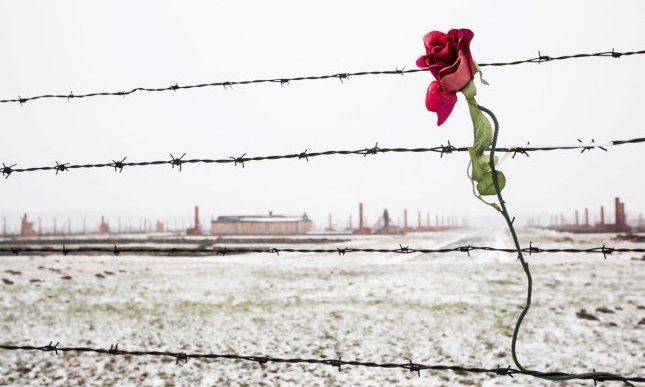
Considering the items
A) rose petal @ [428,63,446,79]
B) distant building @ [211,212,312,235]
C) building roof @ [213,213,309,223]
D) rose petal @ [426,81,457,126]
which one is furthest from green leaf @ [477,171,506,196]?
building roof @ [213,213,309,223]

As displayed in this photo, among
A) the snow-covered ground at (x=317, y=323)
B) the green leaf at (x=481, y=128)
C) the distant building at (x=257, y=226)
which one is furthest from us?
the distant building at (x=257, y=226)

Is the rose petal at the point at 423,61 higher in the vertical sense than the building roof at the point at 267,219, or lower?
higher

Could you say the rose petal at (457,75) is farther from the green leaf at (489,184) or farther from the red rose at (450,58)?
the green leaf at (489,184)

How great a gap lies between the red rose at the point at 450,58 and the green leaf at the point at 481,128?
10 cm

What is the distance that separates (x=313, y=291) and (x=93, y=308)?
487 centimetres

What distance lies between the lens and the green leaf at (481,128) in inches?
58.1

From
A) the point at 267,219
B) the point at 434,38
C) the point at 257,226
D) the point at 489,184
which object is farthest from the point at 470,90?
the point at 267,219

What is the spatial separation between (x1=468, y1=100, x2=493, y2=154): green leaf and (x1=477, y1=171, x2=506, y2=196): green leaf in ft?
0.31

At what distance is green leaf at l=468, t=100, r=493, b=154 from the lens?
1.48m

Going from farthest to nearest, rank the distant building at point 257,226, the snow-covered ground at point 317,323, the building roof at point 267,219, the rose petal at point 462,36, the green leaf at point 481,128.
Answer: the building roof at point 267,219
the distant building at point 257,226
the snow-covered ground at point 317,323
the green leaf at point 481,128
the rose petal at point 462,36

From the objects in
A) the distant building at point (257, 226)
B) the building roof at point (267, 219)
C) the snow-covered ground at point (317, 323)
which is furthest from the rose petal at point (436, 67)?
the building roof at point (267, 219)

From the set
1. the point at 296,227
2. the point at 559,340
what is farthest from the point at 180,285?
the point at 296,227

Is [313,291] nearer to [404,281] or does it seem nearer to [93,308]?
[404,281]

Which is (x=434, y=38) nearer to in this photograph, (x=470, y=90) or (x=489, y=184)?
(x=470, y=90)
